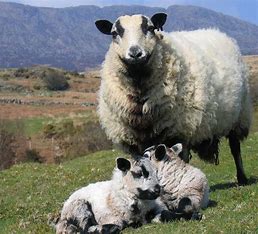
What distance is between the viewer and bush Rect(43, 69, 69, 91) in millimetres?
141000

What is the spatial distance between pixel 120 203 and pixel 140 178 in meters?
0.51

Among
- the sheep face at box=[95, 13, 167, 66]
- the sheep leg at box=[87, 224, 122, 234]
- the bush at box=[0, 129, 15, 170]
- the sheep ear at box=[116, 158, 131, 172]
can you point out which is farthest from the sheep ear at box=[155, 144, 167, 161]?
the bush at box=[0, 129, 15, 170]

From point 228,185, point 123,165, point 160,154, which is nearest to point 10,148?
point 228,185

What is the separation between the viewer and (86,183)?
20219mm

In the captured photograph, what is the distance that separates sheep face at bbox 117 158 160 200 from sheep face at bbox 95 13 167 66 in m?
2.39

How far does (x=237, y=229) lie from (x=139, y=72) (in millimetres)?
5069

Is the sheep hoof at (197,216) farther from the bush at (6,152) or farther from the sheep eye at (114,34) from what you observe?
the bush at (6,152)

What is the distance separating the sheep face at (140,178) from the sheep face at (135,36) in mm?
2390

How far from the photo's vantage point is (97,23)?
1355 centimetres

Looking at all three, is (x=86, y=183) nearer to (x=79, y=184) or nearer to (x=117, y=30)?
(x=79, y=184)

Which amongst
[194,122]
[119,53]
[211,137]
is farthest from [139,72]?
[211,137]

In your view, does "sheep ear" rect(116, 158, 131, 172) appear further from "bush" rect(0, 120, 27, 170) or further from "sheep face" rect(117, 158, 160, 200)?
"bush" rect(0, 120, 27, 170)

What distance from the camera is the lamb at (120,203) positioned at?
33.6 feet

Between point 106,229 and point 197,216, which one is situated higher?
point 197,216
